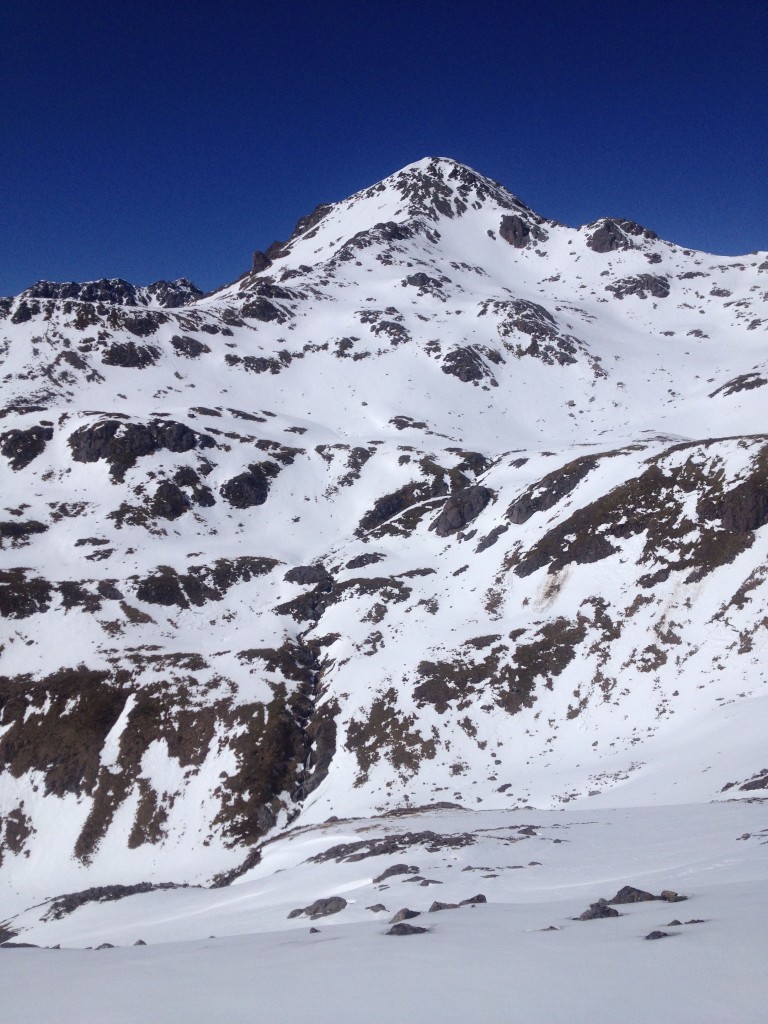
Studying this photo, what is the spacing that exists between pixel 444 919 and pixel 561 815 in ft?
67.8

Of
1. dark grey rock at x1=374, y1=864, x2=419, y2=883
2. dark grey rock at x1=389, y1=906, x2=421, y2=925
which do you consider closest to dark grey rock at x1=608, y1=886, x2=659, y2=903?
dark grey rock at x1=389, y1=906, x2=421, y2=925

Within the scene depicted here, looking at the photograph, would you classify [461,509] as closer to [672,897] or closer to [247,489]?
[247,489]

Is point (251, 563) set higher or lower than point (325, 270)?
lower

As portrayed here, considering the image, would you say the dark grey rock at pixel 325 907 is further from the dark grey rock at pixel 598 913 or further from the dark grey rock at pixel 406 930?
the dark grey rock at pixel 598 913

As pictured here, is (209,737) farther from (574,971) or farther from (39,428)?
(39,428)

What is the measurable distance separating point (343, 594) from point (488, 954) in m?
64.9

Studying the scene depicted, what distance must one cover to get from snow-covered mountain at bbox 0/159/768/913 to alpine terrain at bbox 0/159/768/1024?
1.12ft

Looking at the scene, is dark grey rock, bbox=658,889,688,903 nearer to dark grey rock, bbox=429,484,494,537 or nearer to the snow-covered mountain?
the snow-covered mountain

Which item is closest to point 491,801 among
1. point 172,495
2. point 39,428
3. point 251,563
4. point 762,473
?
point 762,473

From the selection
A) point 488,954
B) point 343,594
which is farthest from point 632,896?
point 343,594

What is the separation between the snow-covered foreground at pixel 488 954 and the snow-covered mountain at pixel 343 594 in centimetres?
1466

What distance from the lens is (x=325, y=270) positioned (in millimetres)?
192125

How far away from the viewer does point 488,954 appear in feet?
33.3

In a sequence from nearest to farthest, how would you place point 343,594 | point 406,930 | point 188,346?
point 406,930 → point 343,594 → point 188,346
